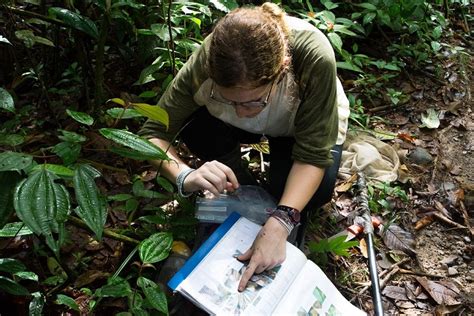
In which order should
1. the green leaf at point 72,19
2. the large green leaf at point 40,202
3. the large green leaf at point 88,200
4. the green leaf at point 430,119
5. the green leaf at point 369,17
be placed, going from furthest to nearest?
the green leaf at point 369,17 < the green leaf at point 430,119 < the green leaf at point 72,19 < the large green leaf at point 88,200 < the large green leaf at point 40,202

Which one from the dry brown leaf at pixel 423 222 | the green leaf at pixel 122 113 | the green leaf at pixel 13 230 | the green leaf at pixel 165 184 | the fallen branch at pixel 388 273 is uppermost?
the green leaf at pixel 122 113

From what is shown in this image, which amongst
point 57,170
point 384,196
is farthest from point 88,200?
point 384,196

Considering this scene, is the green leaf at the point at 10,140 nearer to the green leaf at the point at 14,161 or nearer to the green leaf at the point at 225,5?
the green leaf at the point at 14,161

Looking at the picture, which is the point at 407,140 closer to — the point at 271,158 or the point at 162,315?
the point at 271,158

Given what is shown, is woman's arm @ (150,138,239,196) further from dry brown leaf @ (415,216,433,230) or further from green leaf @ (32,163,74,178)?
dry brown leaf @ (415,216,433,230)

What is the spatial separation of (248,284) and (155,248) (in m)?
0.32

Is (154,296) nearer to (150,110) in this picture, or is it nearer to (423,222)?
(150,110)

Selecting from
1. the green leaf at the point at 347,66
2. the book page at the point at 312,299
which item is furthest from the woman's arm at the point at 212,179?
the green leaf at the point at 347,66

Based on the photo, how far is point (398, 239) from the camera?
2.29 metres

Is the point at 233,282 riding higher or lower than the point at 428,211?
higher

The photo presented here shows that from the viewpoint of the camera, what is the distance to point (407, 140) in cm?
284

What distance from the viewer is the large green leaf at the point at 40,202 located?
1.04m

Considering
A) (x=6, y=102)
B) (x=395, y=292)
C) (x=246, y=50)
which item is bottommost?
(x=395, y=292)

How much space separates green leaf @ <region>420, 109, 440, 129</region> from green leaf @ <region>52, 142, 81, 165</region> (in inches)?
86.5
